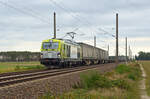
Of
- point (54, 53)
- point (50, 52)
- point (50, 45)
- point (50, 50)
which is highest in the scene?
point (50, 45)

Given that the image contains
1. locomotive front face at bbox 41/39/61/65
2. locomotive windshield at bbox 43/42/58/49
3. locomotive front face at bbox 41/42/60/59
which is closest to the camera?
locomotive front face at bbox 41/39/61/65

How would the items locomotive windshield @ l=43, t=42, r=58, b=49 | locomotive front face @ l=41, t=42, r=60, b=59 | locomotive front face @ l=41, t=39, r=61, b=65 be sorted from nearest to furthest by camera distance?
locomotive front face @ l=41, t=39, r=61, b=65
locomotive front face @ l=41, t=42, r=60, b=59
locomotive windshield @ l=43, t=42, r=58, b=49

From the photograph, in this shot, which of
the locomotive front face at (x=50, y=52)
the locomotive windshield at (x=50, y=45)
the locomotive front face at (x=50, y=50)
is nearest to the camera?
the locomotive front face at (x=50, y=52)

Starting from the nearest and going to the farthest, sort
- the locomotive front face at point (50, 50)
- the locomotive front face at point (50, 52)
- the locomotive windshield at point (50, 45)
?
the locomotive front face at point (50, 52) < the locomotive front face at point (50, 50) < the locomotive windshield at point (50, 45)

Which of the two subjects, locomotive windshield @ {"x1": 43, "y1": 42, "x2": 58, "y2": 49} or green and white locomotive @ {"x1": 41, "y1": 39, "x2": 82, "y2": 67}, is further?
locomotive windshield @ {"x1": 43, "y1": 42, "x2": 58, "y2": 49}

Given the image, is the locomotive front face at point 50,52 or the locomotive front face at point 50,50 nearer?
the locomotive front face at point 50,52

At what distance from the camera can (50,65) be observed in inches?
1203

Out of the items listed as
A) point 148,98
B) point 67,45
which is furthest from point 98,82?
point 67,45

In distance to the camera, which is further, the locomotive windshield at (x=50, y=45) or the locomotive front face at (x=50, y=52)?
the locomotive windshield at (x=50, y=45)

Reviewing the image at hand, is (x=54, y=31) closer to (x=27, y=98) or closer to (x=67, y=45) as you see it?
(x=67, y=45)

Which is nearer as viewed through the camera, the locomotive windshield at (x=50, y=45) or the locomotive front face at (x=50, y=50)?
the locomotive front face at (x=50, y=50)

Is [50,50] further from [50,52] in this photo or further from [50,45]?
[50,45]

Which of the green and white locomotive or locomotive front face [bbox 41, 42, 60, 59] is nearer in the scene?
the green and white locomotive

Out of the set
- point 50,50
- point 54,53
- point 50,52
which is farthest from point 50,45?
point 54,53
